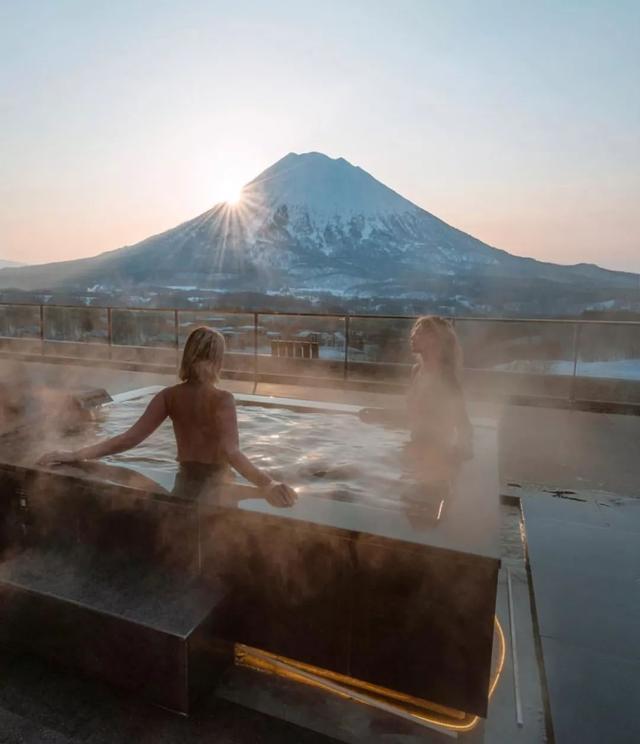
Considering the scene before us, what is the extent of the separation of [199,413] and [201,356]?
0.78ft

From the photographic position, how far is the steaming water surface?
2.55 meters

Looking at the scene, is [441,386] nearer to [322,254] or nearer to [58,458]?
[58,458]

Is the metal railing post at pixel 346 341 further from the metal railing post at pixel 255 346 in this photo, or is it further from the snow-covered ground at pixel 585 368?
the snow-covered ground at pixel 585 368

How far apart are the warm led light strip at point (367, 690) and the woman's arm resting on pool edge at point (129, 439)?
35.1 inches

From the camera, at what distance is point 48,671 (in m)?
1.89

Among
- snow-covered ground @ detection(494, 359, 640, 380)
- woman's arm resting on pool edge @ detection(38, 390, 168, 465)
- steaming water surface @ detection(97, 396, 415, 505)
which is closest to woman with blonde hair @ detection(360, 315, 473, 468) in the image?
steaming water surface @ detection(97, 396, 415, 505)

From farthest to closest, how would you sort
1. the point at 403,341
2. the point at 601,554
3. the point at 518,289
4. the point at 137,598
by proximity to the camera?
the point at 518,289 → the point at 403,341 → the point at 601,554 → the point at 137,598

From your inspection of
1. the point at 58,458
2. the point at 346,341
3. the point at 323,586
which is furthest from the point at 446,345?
the point at 346,341

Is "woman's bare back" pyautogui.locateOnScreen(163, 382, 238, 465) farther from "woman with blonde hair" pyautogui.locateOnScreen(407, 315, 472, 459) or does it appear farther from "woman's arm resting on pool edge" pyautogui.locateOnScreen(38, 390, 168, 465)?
"woman with blonde hair" pyautogui.locateOnScreen(407, 315, 472, 459)

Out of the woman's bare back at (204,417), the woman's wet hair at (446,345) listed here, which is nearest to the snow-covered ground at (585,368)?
the woman's wet hair at (446,345)

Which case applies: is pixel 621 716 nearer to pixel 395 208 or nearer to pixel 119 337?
pixel 119 337

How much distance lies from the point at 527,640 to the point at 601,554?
88 cm

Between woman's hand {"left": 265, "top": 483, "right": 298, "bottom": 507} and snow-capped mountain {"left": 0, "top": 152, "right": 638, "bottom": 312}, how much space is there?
185 ft

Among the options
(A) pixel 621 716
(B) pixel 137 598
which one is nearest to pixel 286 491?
(B) pixel 137 598
